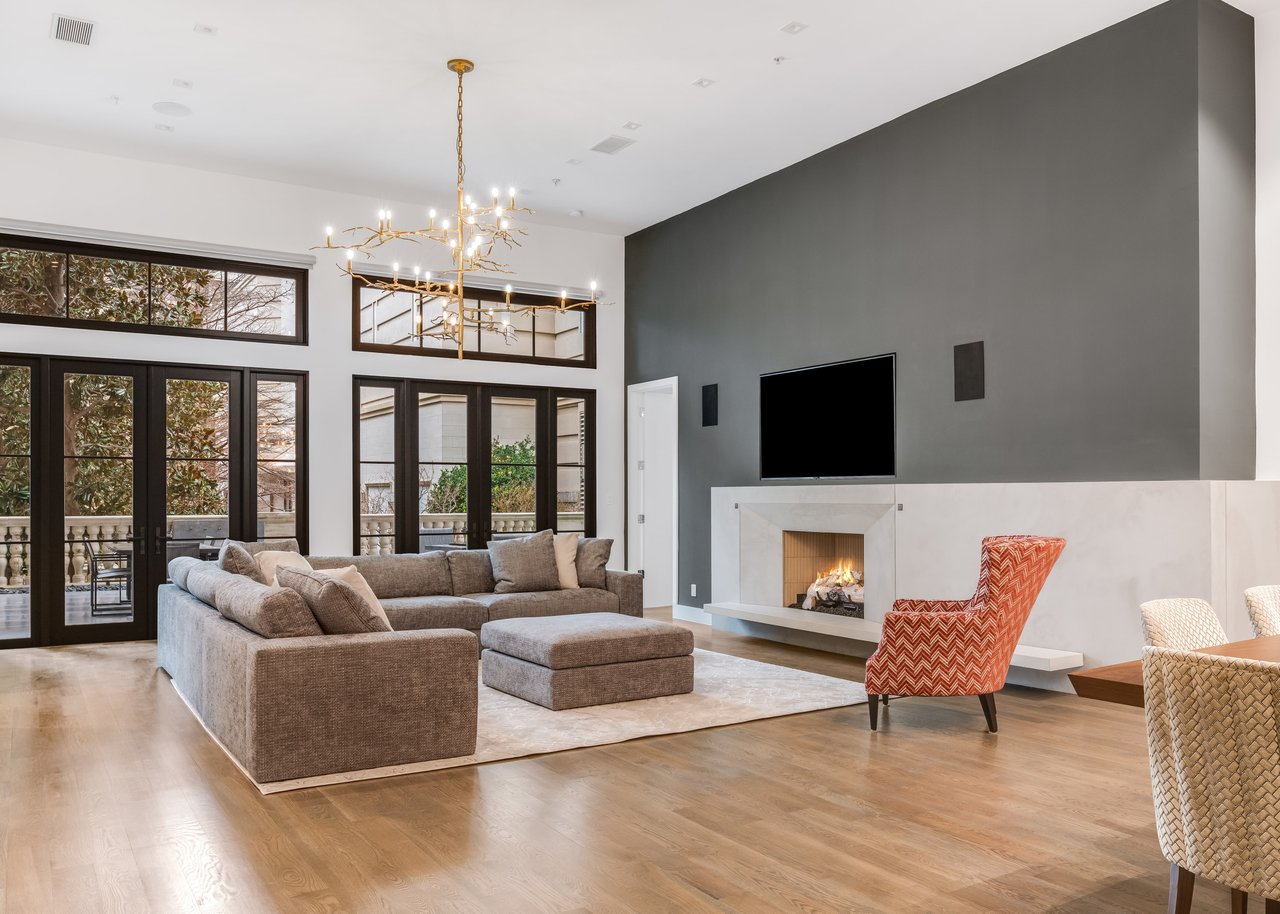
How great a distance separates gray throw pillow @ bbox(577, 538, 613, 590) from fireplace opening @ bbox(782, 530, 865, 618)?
137 cm

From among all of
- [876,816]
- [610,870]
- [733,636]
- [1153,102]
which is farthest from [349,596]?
[1153,102]

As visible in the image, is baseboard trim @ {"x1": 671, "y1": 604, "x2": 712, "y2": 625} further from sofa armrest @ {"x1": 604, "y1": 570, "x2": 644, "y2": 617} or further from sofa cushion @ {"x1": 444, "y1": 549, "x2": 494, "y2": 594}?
sofa cushion @ {"x1": 444, "y1": 549, "x2": 494, "y2": 594}

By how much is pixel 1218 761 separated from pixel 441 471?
7.32 m


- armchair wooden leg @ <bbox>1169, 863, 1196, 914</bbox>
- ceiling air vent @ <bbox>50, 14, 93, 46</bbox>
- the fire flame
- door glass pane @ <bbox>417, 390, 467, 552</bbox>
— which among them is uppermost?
ceiling air vent @ <bbox>50, 14, 93, 46</bbox>

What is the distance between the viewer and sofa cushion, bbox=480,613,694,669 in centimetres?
496

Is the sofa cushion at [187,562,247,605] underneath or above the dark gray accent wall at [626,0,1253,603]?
underneath

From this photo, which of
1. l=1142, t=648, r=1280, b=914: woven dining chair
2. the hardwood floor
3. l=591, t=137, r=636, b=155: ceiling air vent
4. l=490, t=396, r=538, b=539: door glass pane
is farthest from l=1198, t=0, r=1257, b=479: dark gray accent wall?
l=490, t=396, r=538, b=539: door glass pane

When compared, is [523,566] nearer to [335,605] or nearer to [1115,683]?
[335,605]

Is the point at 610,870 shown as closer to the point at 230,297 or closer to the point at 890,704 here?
the point at 890,704

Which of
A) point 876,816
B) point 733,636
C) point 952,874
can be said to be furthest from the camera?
point 733,636

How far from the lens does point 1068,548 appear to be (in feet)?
17.7

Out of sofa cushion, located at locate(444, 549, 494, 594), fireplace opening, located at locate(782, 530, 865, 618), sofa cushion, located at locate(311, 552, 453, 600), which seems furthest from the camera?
sofa cushion, located at locate(444, 549, 494, 594)

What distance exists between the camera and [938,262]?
637 centimetres

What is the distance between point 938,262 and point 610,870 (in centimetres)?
473
